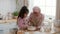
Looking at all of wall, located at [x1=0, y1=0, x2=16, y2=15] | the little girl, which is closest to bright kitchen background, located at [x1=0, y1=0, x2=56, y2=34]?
wall, located at [x1=0, y1=0, x2=16, y2=15]

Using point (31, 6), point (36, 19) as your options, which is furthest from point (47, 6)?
point (36, 19)

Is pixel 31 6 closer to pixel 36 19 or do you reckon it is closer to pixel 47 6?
pixel 47 6

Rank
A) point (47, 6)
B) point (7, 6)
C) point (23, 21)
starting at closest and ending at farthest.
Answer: point (23, 21), point (47, 6), point (7, 6)

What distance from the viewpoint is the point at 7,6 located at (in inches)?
150

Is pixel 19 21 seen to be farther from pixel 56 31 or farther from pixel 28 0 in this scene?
pixel 28 0

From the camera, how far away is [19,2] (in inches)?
144

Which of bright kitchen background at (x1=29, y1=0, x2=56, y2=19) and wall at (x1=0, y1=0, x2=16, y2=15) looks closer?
bright kitchen background at (x1=29, y1=0, x2=56, y2=19)

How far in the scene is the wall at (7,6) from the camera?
378cm

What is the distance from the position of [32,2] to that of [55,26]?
1.44 metres

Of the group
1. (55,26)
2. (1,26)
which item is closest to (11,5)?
(1,26)

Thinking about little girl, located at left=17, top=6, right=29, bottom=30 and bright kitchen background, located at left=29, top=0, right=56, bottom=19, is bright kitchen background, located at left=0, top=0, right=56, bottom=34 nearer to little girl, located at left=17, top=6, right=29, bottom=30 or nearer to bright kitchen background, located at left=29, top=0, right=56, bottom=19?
bright kitchen background, located at left=29, top=0, right=56, bottom=19

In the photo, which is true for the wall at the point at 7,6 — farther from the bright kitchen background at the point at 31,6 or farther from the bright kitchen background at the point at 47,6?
the bright kitchen background at the point at 47,6

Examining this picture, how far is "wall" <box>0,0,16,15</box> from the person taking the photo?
3781mm

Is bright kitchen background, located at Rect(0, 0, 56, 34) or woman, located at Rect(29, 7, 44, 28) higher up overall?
bright kitchen background, located at Rect(0, 0, 56, 34)
